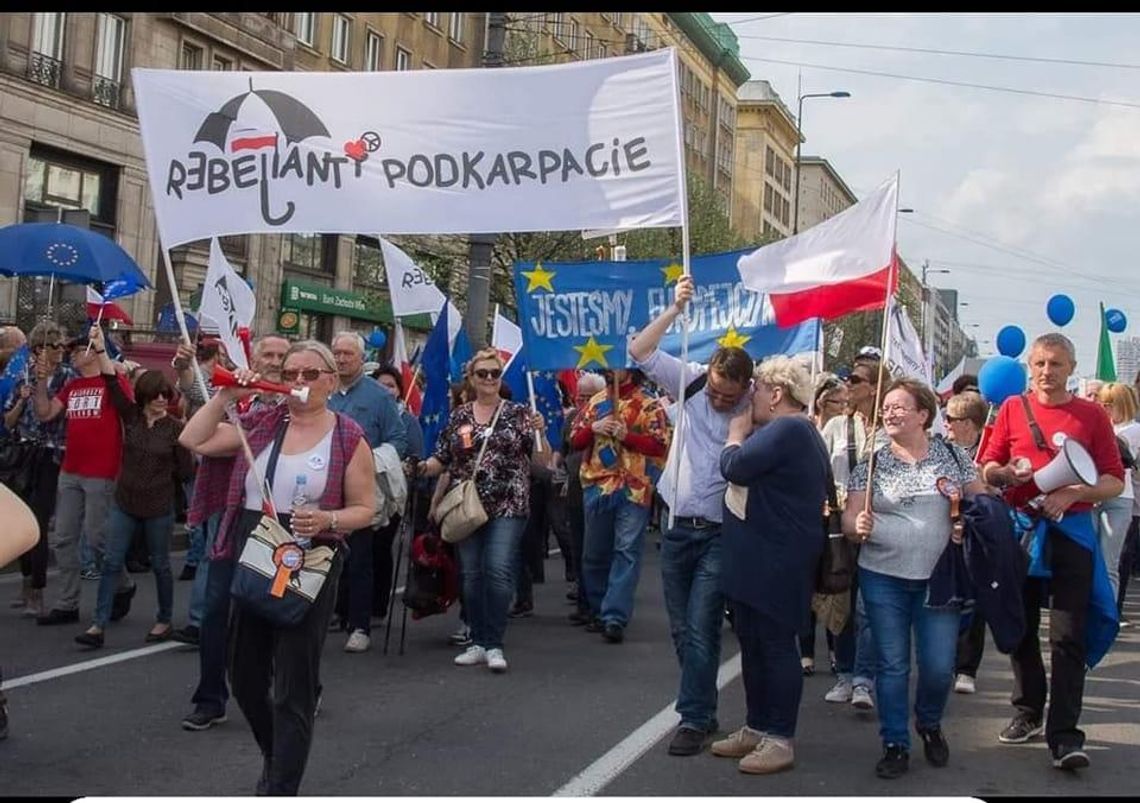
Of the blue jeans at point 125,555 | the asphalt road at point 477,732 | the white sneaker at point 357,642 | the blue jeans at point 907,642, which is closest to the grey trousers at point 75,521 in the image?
the blue jeans at point 125,555

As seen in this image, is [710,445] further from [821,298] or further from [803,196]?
[803,196]

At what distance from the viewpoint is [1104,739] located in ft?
22.6

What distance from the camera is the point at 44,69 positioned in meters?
25.4

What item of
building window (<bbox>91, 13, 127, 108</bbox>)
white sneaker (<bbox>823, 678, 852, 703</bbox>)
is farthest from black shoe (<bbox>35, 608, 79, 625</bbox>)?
building window (<bbox>91, 13, 127, 108</bbox>)

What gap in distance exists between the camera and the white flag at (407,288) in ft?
41.5

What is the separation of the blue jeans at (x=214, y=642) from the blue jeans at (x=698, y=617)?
6.66ft

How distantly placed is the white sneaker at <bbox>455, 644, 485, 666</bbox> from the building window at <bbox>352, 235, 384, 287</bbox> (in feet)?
95.4

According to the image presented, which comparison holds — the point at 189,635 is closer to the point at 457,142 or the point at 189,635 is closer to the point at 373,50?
the point at 457,142

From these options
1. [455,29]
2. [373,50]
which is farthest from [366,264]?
[455,29]

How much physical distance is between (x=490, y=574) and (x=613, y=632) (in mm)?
1391

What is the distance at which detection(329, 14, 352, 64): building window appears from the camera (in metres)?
36.1

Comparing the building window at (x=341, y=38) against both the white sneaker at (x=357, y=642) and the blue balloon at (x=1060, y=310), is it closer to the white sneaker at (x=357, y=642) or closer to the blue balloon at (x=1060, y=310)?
the blue balloon at (x=1060, y=310)

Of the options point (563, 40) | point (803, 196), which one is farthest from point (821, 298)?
point (803, 196)

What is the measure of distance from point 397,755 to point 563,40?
46.3m
